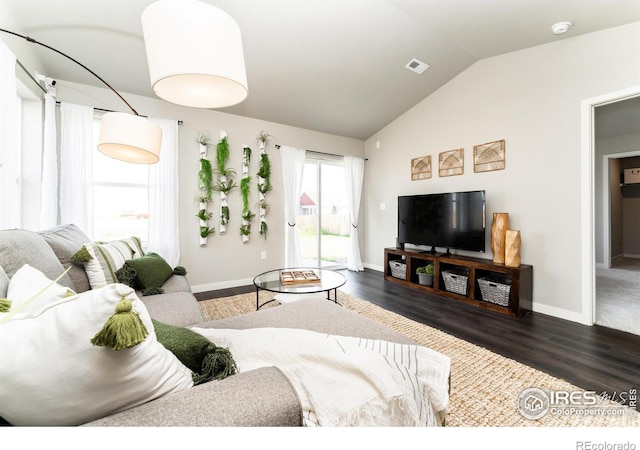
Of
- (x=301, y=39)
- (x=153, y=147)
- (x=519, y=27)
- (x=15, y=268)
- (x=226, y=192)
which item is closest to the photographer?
(x=15, y=268)

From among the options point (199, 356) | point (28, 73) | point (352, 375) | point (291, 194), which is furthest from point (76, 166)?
point (352, 375)

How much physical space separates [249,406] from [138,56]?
3.34 m

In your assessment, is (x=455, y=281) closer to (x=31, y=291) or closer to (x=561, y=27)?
(x=561, y=27)

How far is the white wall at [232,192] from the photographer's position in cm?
322

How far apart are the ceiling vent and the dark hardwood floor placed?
9.27 feet

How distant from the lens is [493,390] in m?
1.58

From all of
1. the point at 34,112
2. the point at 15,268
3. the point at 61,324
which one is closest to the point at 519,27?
the point at 61,324

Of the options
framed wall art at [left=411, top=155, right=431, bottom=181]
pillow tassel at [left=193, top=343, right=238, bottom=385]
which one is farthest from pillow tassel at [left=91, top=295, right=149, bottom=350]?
framed wall art at [left=411, top=155, right=431, bottom=181]

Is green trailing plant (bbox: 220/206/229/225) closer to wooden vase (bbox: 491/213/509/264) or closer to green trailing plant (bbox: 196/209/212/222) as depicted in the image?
green trailing plant (bbox: 196/209/212/222)

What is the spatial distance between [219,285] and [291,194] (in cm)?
169

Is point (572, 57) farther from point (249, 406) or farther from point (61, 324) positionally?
point (61, 324)

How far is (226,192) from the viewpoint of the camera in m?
3.68

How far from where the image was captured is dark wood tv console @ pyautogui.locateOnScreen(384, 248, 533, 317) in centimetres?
273

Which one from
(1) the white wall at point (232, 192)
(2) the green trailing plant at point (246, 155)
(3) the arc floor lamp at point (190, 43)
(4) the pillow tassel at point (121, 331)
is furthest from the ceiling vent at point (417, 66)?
(4) the pillow tassel at point (121, 331)
